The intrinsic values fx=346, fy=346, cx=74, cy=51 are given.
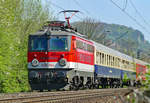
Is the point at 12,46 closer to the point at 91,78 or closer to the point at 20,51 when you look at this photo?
the point at 20,51

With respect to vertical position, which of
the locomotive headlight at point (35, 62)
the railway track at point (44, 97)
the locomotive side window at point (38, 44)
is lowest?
the railway track at point (44, 97)

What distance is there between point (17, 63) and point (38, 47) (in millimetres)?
4637

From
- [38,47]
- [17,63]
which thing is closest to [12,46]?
[17,63]

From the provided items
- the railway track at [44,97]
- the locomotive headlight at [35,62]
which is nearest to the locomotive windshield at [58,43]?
the locomotive headlight at [35,62]

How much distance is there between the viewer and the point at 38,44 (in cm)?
1784

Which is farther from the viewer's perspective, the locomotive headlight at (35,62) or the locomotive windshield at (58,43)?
the locomotive windshield at (58,43)

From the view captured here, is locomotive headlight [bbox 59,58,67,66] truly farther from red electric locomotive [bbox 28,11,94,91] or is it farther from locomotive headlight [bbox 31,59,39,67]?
locomotive headlight [bbox 31,59,39,67]

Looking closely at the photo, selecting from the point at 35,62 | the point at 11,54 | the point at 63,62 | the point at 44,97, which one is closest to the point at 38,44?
the point at 35,62

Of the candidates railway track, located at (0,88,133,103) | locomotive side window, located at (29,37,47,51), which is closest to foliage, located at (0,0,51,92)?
locomotive side window, located at (29,37,47,51)

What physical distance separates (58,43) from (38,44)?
1.03 metres

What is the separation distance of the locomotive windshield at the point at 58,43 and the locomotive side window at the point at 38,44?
0.31m

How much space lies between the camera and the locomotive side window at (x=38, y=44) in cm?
1781

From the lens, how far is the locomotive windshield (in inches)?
699

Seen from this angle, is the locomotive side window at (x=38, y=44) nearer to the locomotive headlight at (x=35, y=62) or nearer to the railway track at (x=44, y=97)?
the locomotive headlight at (x=35, y=62)
